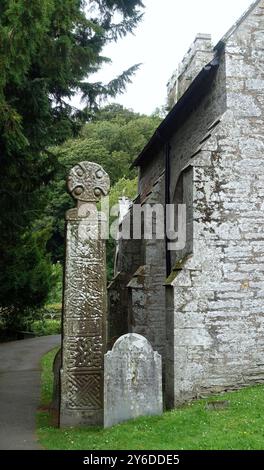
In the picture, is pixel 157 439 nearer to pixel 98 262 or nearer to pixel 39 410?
pixel 98 262

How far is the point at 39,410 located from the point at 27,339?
→ 14.3 meters

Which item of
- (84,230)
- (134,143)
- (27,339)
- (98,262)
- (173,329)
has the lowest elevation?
(27,339)

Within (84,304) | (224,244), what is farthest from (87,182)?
(224,244)

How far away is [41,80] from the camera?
872 cm

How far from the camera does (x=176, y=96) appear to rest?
703 inches

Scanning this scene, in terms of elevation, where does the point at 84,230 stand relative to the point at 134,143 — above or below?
below

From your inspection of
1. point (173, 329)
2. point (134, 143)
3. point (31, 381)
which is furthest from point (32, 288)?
point (134, 143)

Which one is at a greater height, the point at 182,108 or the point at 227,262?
the point at 182,108

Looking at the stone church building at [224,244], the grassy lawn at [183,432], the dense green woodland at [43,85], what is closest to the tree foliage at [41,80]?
the dense green woodland at [43,85]

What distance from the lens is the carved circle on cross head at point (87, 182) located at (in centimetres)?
802

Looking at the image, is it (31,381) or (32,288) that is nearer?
(31,381)

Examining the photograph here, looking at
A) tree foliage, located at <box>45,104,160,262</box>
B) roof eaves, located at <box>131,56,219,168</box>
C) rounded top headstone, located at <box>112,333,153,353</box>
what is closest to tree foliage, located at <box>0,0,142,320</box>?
roof eaves, located at <box>131,56,219,168</box>

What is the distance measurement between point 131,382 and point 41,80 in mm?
5399

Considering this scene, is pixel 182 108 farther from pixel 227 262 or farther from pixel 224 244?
pixel 227 262
